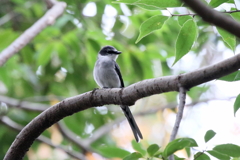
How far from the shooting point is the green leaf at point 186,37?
1.95 meters

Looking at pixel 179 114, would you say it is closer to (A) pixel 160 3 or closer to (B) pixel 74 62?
(A) pixel 160 3

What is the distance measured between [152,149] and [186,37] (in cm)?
69

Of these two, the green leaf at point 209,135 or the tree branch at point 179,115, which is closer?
the tree branch at point 179,115

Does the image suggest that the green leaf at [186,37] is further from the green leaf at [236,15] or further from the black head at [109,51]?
the black head at [109,51]

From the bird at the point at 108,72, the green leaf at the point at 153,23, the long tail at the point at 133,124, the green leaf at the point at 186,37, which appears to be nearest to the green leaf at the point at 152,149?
the green leaf at the point at 186,37

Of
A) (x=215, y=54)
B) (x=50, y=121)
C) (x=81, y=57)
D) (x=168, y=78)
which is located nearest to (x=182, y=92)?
(x=168, y=78)

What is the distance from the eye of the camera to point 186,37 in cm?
197

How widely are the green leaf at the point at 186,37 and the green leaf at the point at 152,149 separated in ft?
1.78

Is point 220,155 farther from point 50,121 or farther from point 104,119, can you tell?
point 104,119

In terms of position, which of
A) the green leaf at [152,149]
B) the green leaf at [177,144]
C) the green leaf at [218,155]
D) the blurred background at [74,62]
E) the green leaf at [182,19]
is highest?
the green leaf at [182,19]

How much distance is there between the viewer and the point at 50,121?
269 cm

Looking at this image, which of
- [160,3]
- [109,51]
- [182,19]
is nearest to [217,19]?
[160,3]

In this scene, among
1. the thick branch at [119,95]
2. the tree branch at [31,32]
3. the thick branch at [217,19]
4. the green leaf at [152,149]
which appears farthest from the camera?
the tree branch at [31,32]

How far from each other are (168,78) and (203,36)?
A: 308 cm
